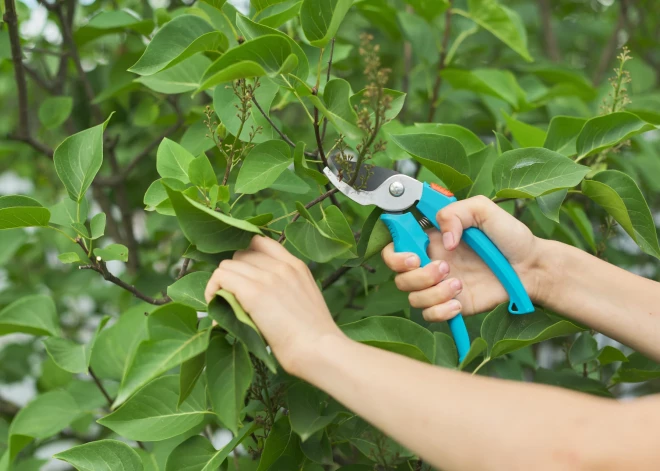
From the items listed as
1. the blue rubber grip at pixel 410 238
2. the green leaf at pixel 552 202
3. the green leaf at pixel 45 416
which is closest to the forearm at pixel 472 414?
the blue rubber grip at pixel 410 238

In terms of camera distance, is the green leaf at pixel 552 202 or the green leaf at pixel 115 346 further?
the green leaf at pixel 115 346

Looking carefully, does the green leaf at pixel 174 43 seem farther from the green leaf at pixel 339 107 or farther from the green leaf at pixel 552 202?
the green leaf at pixel 552 202

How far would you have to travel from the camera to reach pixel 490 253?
2.72ft

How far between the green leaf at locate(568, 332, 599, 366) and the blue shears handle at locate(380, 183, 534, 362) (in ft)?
0.48

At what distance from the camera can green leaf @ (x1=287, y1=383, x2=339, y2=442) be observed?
693 millimetres

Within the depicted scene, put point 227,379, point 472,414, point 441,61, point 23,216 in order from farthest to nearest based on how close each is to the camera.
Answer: point 441,61 → point 23,216 → point 227,379 → point 472,414

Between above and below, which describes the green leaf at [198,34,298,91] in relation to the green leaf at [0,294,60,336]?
above

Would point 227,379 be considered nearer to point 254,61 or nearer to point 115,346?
point 254,61

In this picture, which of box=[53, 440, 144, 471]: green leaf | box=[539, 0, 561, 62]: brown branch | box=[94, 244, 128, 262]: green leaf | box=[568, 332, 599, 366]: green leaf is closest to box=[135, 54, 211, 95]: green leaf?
box=[94, 244, 128, 262]: green leaf

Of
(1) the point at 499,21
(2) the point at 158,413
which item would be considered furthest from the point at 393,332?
(1) the point at 499,21

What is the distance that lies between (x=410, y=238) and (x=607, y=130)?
0.96 ft

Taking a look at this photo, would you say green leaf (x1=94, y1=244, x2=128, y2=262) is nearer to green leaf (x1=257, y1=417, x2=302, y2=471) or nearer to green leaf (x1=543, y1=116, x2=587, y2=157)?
green leaf (x1=257, y1=417, x2=302, y2=471)

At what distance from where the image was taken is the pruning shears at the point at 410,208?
0.78 m

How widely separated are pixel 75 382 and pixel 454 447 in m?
0.77
